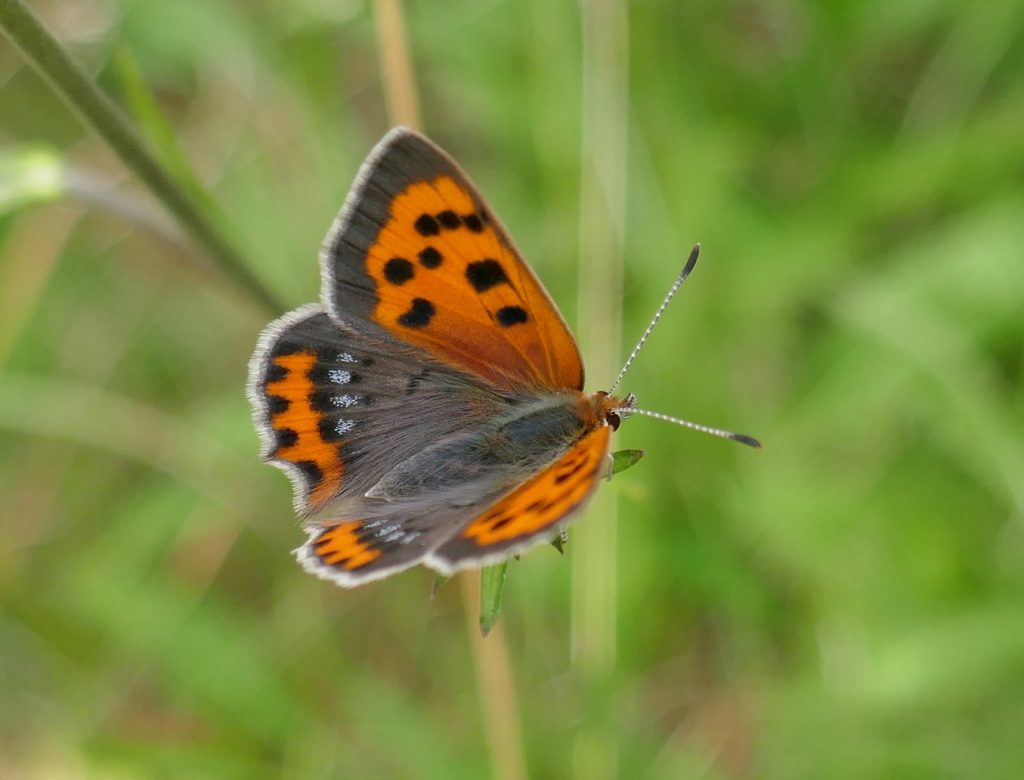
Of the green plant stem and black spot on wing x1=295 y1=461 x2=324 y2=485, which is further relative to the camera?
black spot on wing x1=295 y1=461 x2=324 y2=485

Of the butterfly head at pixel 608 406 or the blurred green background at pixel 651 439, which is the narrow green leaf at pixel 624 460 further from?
the blurred green background at pixel 651 439

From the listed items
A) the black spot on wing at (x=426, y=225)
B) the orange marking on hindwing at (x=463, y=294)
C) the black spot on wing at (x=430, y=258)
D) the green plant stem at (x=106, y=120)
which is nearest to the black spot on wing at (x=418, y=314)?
the orange marking on hindwing at (x=463, y=294)

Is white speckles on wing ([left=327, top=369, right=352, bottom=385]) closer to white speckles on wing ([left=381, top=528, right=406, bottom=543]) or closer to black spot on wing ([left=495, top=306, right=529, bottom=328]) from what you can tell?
black spot on wing ([left=495, top=306, right=529, bottom=328])

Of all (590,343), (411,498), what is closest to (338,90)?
(590,343)

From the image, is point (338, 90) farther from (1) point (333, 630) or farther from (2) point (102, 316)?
(1) point (333, 630)

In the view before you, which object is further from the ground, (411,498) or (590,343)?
(411,498)

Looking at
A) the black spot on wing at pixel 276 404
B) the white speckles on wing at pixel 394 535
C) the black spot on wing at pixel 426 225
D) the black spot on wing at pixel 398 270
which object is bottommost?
the white speckles on wing at pixel 394 535

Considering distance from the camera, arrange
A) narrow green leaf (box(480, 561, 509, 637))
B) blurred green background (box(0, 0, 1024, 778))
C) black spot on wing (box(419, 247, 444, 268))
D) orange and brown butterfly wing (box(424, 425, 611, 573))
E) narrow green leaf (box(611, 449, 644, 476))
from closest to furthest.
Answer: orange and brown butterfly wing (box(424, 425, 611, 573))
narrow green leaf (box(480, 561, 509, 637))
narrow green leaf (box(611, 449, 644, 476))
black spot on wing (box(419, 247, 444, 268))
blurred green background (box(0, 0, 1024, 778))

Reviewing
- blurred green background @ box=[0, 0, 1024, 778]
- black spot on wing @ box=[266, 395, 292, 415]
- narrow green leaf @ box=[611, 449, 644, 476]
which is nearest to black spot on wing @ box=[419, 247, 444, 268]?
black spot on wing @ box=[266, 395, 292, 415]
